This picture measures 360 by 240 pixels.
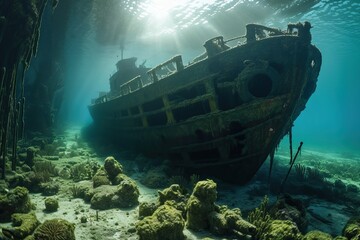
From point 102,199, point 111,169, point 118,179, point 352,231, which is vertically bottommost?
point 352,231

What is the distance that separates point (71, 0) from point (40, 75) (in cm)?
795

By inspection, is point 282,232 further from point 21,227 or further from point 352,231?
point 21,227

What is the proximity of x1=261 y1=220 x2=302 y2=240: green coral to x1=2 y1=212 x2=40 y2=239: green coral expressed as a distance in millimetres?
5079

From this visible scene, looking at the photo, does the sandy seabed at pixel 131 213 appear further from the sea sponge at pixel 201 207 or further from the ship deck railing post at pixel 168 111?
the ship deck railing post at pixel 168 111

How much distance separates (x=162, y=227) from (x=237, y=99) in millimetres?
5793

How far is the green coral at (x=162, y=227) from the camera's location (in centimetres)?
554

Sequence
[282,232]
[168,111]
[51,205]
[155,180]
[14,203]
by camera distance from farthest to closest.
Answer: [168,111] → [155,180] → [51,205] → [14,203] → [282,232]

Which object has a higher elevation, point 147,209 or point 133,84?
point 133,84

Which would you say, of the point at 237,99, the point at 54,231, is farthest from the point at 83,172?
the point at 237,99

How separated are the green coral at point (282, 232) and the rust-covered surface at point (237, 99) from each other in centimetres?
416

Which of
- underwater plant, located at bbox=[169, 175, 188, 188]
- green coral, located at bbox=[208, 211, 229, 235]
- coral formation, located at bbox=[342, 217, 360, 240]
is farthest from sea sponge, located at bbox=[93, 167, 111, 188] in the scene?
coral formation, located at bbox=[342, 217, 360, 240]

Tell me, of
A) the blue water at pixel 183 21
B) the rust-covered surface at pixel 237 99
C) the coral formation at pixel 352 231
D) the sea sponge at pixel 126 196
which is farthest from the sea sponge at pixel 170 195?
the blue water at pixel 183 21

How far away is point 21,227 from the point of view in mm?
5504

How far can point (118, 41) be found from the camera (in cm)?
3488
